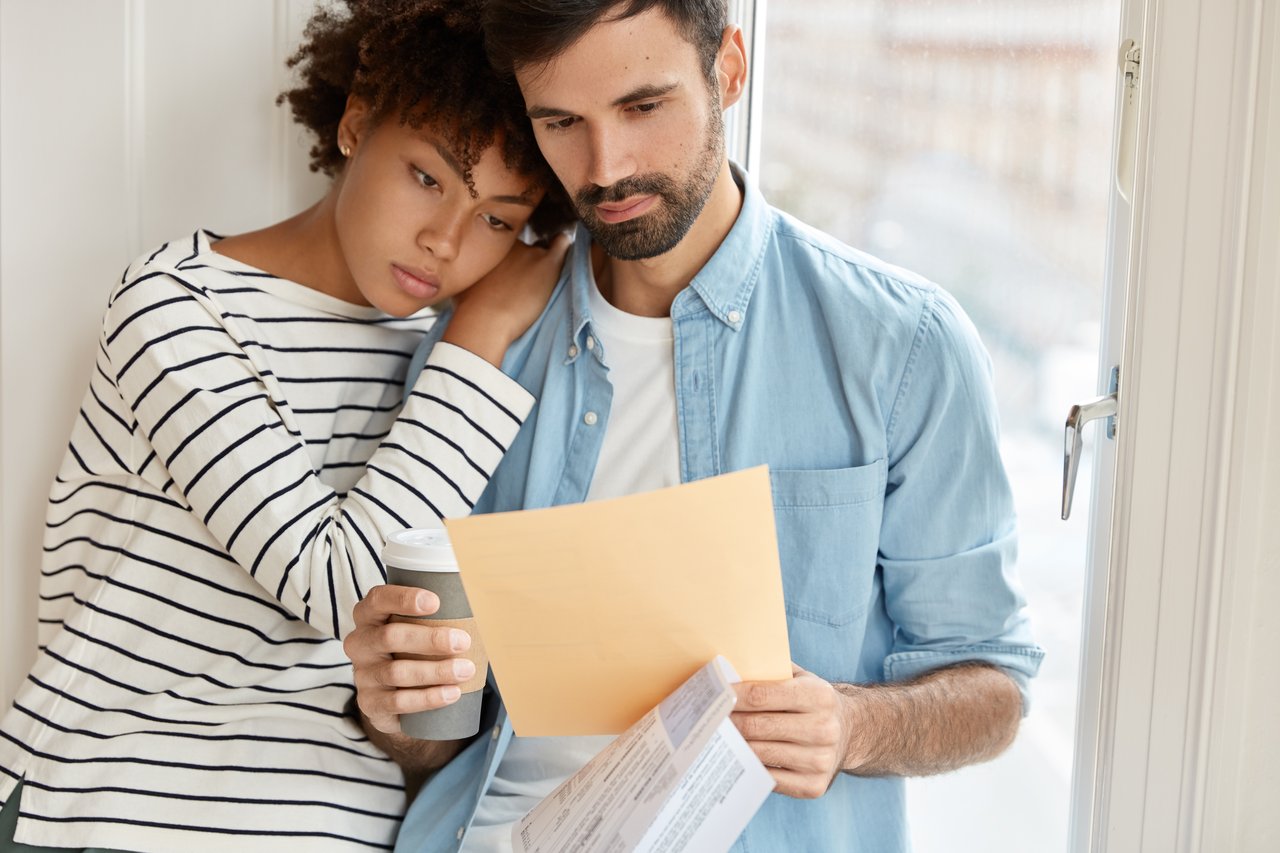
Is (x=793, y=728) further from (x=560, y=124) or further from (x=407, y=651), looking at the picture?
(x=560, y=124)

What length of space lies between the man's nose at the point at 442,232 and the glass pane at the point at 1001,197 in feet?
1.86

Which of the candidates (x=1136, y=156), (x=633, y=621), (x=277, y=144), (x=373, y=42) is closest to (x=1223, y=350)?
(x=1136, y=156)

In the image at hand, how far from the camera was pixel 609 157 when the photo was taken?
1.20 m

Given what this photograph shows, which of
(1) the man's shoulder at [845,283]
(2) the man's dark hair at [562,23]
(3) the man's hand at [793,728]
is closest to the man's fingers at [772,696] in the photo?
(3) the man's hand at [793,728]

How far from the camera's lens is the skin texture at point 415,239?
51.8 inches

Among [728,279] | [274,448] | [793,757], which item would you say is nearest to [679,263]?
[728,279]

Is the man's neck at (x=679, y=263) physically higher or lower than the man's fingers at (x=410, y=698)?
higher

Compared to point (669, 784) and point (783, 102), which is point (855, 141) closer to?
point (783, 102)

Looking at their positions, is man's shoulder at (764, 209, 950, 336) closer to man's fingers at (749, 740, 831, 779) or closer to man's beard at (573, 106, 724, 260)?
man's beard at (573, 106, 724, 260)

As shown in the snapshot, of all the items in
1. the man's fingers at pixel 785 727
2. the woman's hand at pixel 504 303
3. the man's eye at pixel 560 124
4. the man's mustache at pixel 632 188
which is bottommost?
the man's fingers at pixel 785 727

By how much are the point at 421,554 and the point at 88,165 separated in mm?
906

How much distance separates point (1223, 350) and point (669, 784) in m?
0.62

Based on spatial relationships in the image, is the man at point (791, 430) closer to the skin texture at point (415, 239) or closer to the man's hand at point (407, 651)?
the skin texture at point (415, 239)

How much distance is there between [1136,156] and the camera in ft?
3.43
